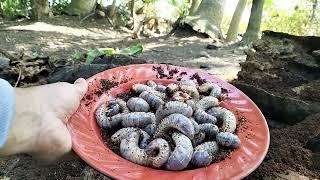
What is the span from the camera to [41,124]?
198 cm

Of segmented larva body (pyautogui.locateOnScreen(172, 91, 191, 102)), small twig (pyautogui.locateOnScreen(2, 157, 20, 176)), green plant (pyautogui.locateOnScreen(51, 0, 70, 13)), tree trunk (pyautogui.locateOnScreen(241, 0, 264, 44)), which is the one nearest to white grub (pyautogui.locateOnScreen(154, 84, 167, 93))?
segmented larva body (pyautogui.locateOnScreen(172, 91, 191, 102))

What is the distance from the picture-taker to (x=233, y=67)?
16.8 ft

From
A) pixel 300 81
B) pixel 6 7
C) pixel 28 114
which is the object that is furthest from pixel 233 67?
pixel 6 7

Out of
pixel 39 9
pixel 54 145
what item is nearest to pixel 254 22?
pixel 39 9

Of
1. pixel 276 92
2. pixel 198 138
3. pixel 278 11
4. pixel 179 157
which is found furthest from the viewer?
pixel 278 11

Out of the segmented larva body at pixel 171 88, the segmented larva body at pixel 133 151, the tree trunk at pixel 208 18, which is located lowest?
the tree trunk at pixel 208 18

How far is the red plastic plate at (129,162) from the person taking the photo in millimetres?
1954

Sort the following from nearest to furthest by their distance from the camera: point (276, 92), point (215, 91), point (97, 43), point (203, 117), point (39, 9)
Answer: point (203, 117)
point (215, 91)
point (276, 92)
point (97, 43)
point (39, 9)

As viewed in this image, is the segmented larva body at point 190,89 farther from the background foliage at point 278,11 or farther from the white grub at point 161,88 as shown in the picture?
the background foliage at point 278,11

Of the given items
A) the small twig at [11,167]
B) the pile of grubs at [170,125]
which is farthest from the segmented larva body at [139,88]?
the small twig at [11,167]

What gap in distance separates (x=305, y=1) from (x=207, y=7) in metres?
3.99

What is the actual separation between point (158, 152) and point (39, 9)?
6425mm

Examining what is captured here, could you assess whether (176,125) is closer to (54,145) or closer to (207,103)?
(207,103)

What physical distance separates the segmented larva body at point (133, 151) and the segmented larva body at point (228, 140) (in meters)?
0.38
